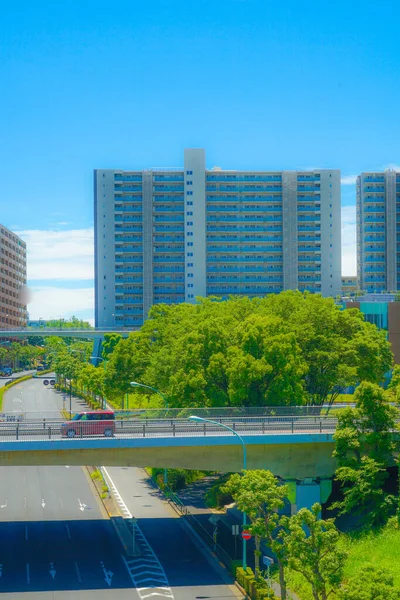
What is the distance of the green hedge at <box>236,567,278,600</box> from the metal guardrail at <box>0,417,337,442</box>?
8.57 m

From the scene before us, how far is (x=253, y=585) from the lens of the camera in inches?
1544

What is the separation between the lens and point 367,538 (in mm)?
44125

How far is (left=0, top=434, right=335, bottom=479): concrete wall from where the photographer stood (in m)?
46.4

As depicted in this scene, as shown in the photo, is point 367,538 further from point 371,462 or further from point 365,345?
point 365,345

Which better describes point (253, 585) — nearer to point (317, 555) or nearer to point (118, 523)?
point (317, 555)

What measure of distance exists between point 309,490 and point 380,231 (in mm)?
127087

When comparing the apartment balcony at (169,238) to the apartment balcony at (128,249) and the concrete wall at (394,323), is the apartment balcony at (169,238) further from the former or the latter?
the concrete wall at (394,323)

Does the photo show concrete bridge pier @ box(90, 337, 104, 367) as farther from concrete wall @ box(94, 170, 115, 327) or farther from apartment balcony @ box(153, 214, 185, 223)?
apartment balcony @ box(153, 214, 185, 223)

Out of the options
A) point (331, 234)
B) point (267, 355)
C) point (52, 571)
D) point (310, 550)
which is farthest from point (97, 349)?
point (310, 550)

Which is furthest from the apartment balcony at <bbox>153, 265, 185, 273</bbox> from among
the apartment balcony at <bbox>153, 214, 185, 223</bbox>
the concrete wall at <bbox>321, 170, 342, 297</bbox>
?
the concrete wall at <bbox>321, 170, 342, 297</bbox>

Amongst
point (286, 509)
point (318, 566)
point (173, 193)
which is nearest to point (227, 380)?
point (286, 509)

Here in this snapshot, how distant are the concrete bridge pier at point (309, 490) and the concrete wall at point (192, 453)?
1.72ft

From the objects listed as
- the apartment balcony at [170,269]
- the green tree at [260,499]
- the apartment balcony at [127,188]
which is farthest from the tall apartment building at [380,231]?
the green tree at [260,499]

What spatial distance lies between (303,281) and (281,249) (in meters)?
7.93
